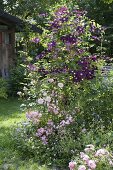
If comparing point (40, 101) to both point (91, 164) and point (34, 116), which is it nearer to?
point (34, 116)

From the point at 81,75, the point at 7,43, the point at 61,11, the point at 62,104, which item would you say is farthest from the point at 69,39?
the point at 7,43

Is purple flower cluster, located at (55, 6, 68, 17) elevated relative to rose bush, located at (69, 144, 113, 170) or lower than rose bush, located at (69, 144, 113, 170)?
elevated

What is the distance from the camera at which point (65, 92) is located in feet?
23.2

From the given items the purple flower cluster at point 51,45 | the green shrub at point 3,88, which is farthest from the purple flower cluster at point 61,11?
the green shrub at point 3,88

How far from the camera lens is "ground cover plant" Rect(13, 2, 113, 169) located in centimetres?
638

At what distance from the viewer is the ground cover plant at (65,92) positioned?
6.38 metres

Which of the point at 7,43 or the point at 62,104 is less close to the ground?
the point at 7,43

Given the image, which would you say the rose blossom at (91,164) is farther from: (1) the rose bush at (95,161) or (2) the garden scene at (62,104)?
(2) the garden scene at (62,104)

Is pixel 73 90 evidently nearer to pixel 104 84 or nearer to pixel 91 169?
pixel 104 84

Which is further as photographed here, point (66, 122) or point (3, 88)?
point (3, 88)

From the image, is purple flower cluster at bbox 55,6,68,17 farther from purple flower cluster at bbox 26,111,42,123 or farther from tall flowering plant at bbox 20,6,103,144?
purple flower cluster at bbox 26,111,42,123

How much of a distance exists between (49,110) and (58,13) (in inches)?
76.3

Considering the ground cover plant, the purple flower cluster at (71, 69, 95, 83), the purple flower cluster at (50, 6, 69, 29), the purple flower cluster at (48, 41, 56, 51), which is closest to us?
the ground cover plant

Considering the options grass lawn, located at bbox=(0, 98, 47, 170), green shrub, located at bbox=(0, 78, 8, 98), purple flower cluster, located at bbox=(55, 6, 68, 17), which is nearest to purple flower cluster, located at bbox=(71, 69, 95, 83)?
purple flower cluster, located at bbox=(55, 6, 68, 17)
